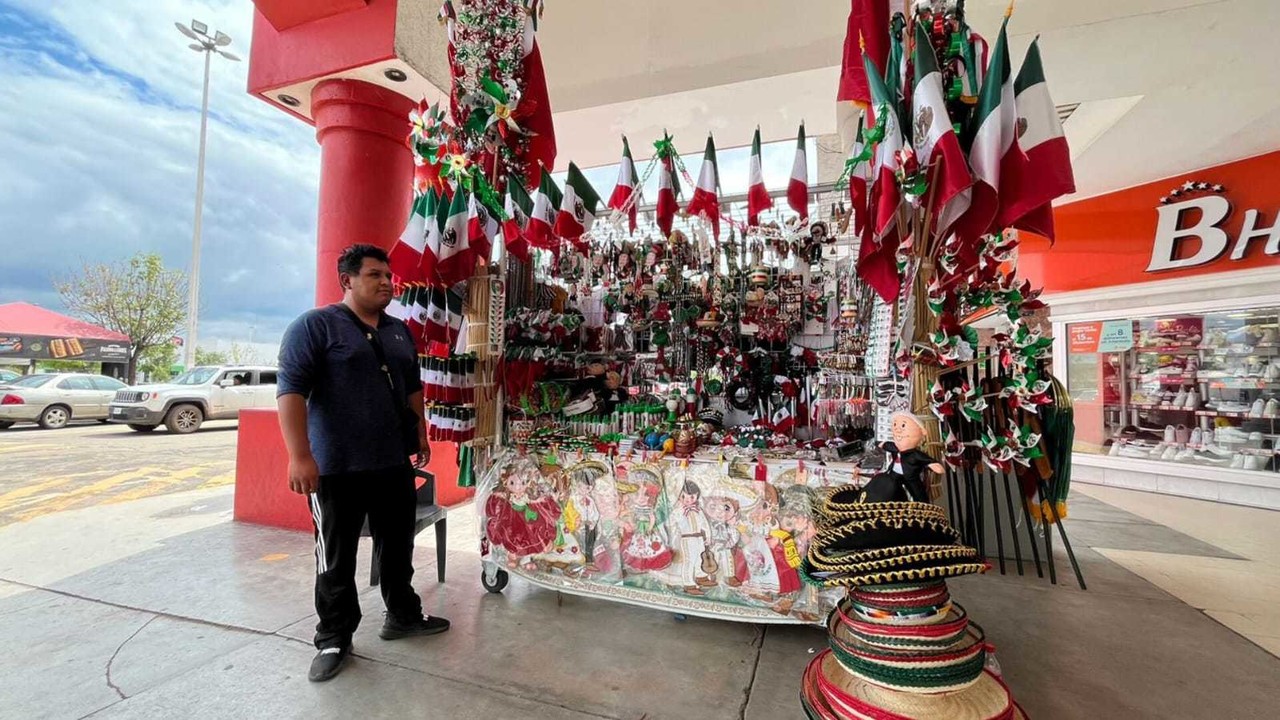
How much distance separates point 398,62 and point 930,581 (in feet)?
14.4

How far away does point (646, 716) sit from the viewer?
1.75 metres

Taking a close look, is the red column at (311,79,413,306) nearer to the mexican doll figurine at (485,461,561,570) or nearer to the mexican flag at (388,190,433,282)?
the mexican flag at (388,190,433,282)

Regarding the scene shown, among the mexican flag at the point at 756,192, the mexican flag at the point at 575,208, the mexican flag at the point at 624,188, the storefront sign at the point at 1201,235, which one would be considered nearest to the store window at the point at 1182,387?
the storefront sign at the point at 1201,235

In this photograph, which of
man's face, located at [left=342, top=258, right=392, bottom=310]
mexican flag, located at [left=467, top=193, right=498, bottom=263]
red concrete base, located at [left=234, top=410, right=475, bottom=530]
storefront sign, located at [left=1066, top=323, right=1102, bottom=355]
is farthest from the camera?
storefront sign, located at [left=1066, top=323, right=1102, bottom=355]

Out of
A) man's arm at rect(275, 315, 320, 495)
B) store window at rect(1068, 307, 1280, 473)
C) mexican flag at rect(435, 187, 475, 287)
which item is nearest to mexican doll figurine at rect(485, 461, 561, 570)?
man's arm at rect(275, 315, 320, 495)

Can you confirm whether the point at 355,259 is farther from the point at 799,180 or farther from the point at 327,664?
the point at 799,180

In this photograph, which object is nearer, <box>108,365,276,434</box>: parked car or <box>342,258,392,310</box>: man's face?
<box>342,258,392,310</box>: man's face

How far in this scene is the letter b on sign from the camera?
5.14 m

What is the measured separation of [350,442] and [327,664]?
2.87ft

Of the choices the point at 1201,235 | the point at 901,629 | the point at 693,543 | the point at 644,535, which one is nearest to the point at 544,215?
the point at 644,535

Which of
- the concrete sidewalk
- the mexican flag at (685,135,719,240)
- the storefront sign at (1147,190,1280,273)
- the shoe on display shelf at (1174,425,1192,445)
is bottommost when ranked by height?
the concrete sidewalk

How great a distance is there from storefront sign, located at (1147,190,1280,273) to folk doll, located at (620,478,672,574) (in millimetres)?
6738

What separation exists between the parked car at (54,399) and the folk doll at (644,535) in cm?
1363

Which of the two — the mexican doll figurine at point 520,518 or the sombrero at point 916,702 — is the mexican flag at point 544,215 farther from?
the sombrero at point 916,702
